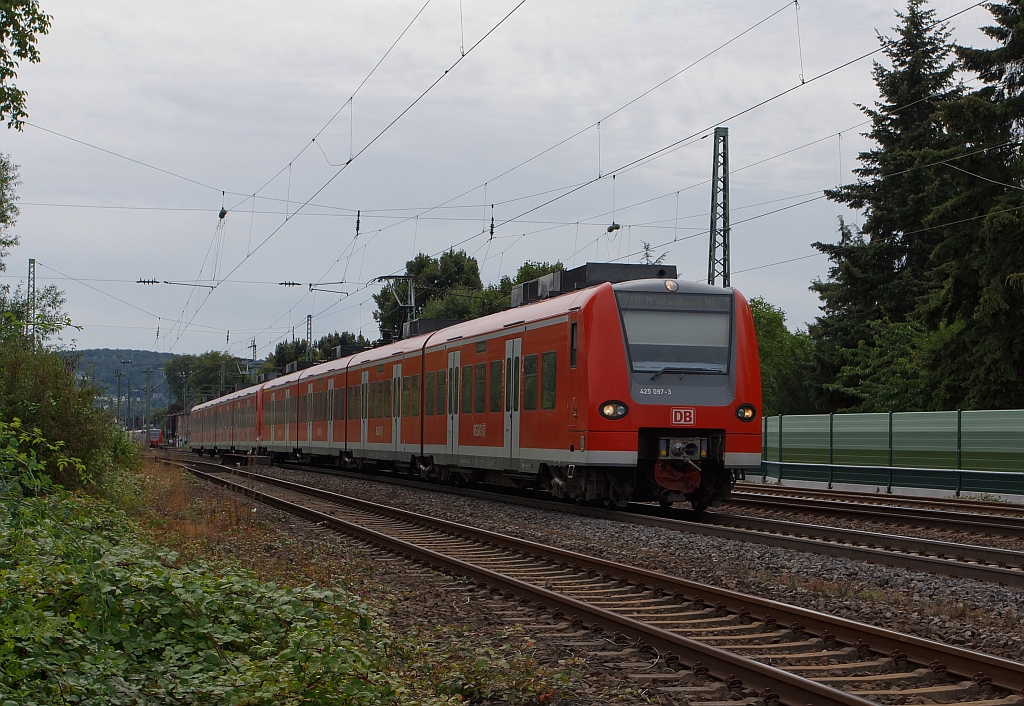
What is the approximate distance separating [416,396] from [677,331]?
9729mm

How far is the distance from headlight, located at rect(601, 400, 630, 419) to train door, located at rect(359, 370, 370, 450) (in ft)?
48.5

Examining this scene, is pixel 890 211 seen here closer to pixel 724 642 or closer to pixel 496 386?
pixel 496 386

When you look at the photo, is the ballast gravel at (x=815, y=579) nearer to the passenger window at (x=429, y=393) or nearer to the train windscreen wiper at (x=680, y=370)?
the train windscreen wiper at (x=680, y=370)

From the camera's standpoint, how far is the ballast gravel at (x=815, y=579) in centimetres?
774

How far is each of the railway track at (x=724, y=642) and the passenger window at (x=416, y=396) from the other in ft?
42.2

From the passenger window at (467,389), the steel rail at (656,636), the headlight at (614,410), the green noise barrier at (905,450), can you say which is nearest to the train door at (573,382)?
the headlight at (614,410)

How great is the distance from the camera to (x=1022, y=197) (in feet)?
107

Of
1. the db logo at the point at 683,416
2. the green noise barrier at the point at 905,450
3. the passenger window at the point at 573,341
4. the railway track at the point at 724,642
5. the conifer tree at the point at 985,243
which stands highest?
the conifer tree at the point at 985,243

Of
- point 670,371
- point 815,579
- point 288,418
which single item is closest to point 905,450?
point 670,371

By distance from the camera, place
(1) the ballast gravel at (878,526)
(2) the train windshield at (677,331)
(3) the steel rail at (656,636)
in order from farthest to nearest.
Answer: (2) the train windshield at (677,331) < (1) the ballast gravel at (878,526) < (3) the steel rail at (656,636)

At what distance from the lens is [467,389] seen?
67.4 feet

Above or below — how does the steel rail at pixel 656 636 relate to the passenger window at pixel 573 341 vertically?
below

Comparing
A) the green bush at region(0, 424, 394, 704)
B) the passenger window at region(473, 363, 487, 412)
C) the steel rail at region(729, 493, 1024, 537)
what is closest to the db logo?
the steel rail at region(729, 493, 1024, 537)

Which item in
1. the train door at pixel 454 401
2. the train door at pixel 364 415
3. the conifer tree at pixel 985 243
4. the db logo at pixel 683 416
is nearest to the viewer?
the db logo at pixel 683 416
